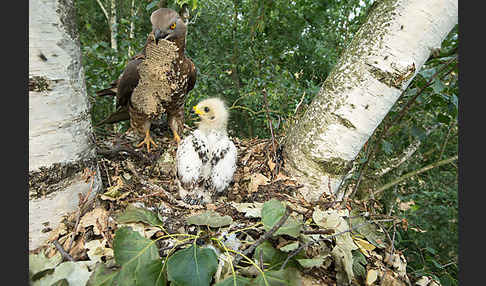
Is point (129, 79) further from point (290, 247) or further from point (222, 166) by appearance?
point (290, 247)

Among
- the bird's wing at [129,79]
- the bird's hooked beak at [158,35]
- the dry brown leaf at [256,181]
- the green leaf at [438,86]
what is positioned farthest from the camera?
the bird's wing at [129,79]

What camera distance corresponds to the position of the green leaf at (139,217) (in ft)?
3.00

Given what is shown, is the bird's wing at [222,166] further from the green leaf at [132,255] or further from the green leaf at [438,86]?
the green leaf at [438,86]

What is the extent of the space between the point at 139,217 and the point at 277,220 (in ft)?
1.43

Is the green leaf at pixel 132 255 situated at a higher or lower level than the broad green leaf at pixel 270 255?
lower

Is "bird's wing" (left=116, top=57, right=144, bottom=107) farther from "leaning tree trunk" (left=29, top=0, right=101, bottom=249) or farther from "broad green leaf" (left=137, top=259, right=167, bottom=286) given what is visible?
"broad green leaf" (left=137, top=259, right=167, bottom=286)

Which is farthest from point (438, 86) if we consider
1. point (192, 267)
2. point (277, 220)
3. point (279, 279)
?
point (192, 267)

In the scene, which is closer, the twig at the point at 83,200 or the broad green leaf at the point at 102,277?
the broad green leaf at the point at 102,277

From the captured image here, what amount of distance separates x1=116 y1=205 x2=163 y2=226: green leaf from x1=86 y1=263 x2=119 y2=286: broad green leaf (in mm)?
170

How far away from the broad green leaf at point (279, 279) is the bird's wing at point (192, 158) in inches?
32.9

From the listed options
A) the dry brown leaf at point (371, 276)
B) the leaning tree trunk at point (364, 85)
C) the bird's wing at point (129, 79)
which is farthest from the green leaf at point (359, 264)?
the bird's wing at point (129, 79)

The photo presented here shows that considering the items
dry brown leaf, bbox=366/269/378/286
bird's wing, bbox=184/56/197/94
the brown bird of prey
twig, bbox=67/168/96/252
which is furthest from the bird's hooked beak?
dry brown leaf, bbox=366/269/378/286

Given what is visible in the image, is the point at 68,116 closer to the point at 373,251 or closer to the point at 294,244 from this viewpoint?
the point at 294,244

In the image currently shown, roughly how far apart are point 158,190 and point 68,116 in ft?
1.84
